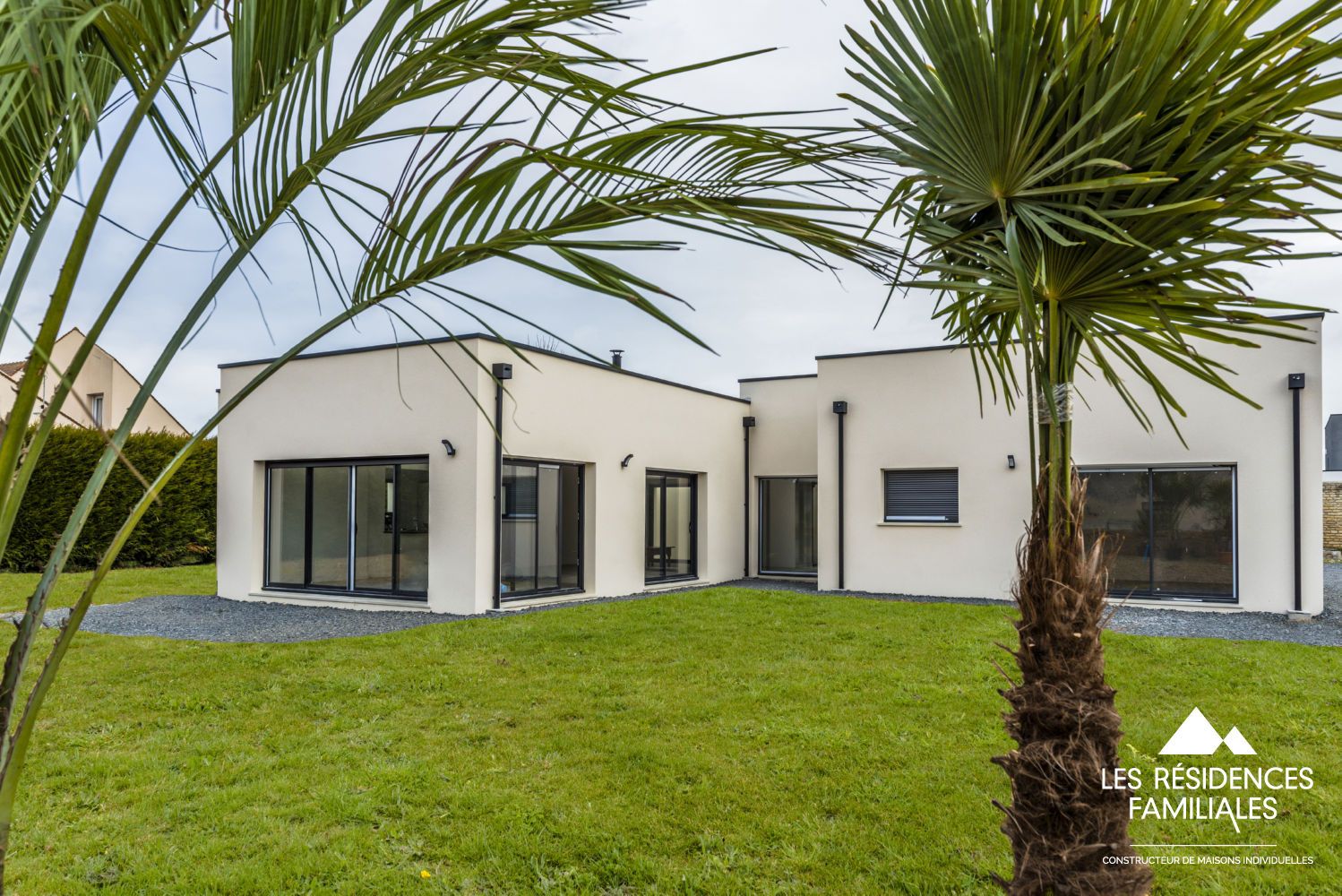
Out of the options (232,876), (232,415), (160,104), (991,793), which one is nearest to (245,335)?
(160,104)

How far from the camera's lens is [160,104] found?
224 centimetres

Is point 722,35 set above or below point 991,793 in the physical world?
above

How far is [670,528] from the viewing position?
15.4 meters

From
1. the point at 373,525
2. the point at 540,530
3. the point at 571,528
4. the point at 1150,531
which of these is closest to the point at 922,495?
the point at 1150,531

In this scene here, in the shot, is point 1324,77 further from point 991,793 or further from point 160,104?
point 991,793

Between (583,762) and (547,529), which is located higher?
(547,529)

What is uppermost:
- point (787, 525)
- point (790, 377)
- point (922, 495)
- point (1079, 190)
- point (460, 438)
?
point (790, 377)

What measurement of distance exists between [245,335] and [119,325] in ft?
3.63

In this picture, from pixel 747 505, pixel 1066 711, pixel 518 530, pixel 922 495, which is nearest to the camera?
pixel 1066 711

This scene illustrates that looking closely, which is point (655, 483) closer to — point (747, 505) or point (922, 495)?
point (747, 505)

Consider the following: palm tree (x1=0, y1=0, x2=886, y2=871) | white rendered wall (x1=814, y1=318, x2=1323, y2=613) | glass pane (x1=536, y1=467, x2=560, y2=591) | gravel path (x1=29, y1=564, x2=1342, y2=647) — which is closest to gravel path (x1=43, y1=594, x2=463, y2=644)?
gravel path (x1=29, y1=564, x2=1342, y2=647)

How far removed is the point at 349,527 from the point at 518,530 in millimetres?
2596

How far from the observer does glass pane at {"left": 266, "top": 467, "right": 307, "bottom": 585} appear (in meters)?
12.9

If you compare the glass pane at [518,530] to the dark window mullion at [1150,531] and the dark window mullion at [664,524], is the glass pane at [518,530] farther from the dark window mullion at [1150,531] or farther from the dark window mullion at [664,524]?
the dark window mullion at [1150,531]
